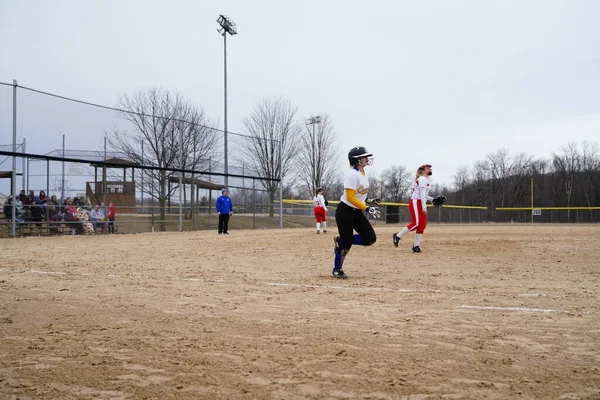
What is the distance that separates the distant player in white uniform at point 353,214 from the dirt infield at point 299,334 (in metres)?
0.48

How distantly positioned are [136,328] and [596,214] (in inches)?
2336

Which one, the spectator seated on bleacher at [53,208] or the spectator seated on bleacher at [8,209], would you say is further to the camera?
the spectator seated on bleacher at [53,208]

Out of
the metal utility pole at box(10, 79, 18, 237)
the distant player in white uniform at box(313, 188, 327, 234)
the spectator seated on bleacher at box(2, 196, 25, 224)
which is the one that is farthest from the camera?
the distant player in white uniform at box(313, 188, 327, 234)

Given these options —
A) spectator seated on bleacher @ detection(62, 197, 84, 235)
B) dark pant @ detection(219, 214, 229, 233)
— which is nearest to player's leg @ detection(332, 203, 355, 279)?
dark pant @ detection(219, 214, 229, 233)

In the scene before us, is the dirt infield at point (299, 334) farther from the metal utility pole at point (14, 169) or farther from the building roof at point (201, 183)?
the building roof at point (201, 183)

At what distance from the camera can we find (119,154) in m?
23.7

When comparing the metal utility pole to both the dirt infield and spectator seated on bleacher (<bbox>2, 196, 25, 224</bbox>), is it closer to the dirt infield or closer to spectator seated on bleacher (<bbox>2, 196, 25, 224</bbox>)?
spectator seated on bleacher (<bbox>2, 196, 25, 224</bbox>)

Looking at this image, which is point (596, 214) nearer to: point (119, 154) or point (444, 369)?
point (119, 154)

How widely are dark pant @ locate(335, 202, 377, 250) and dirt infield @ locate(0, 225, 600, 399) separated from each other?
0.56 metres

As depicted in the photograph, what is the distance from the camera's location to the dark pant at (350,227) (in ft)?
25.9

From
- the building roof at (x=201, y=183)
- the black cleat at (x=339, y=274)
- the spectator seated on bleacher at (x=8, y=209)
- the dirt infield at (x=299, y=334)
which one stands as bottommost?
the dirt infield at (x=299, y=334)

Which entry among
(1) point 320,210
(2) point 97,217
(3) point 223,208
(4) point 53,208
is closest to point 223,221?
(3) point 223,208

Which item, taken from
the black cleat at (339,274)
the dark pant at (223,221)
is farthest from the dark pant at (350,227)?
the dark pant at (223,221)

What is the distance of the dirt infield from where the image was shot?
306 centimetres
